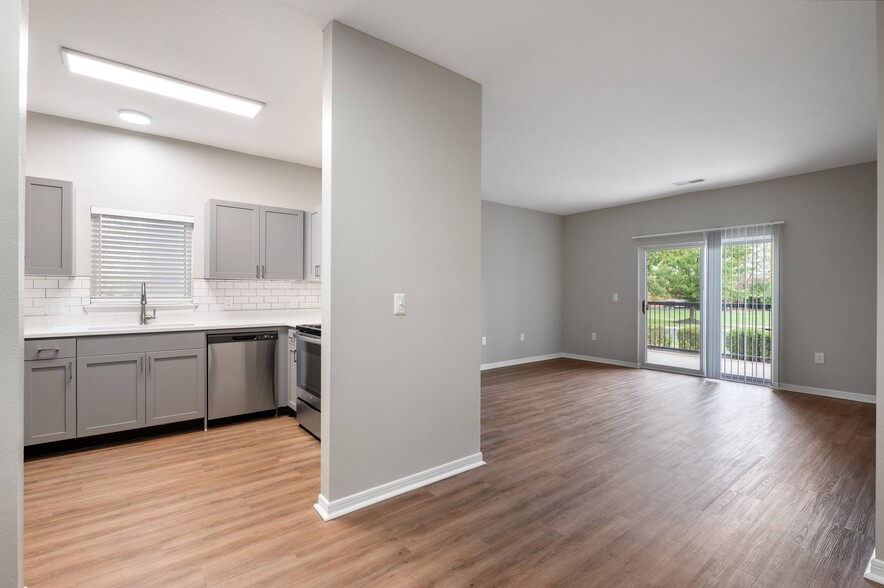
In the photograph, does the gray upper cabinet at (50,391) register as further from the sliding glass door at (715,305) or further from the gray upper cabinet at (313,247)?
the sliding glass door at (715,305)

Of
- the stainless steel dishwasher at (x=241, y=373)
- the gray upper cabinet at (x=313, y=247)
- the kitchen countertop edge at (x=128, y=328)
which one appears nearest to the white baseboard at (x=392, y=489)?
the stainless steel dishwasher at (x=241, y=373)

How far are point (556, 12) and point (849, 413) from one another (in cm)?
491

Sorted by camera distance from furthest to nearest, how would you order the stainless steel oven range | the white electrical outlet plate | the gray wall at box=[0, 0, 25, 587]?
the stainless steel oven range → the white electrical outlet plate → the gray wall at box=[0, 0, 25, 587]

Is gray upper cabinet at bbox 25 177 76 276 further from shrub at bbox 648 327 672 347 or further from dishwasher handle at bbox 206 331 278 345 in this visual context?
shrub at bbox 648 327 672 347

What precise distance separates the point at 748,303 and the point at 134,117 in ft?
23.7

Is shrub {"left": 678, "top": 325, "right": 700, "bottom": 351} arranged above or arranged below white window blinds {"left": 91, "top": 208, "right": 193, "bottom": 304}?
below

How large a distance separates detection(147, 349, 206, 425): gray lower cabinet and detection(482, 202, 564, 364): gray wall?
3999mm

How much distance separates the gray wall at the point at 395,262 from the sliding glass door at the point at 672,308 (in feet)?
15.7

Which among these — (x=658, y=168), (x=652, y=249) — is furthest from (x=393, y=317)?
(x=652, y=249)

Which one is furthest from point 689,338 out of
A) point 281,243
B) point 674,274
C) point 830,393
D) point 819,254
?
point 281,243

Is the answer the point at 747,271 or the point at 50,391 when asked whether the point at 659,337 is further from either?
the point at 50,391

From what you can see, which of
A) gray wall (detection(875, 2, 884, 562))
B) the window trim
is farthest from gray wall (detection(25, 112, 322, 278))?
gray wall (detection(875, 2, 884, 562))

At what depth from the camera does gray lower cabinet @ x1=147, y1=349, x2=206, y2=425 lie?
11.0 ft

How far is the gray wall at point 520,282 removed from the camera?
21.4 ft
